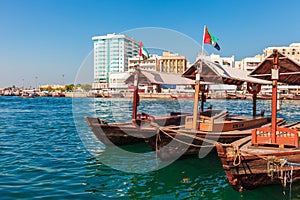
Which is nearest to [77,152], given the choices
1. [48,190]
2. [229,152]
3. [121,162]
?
[121,162]

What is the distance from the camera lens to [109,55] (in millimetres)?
138875

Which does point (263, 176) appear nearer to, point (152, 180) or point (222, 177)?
point (222, 177)

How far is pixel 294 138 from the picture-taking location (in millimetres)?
8812

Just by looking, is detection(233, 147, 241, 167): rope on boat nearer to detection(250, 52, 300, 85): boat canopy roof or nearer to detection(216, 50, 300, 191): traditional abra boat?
detection(216, 50, 300, 191): traditional abra boat

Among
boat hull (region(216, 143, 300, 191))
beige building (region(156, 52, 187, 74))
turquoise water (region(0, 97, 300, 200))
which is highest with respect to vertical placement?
beige building (region(156, 52, 187, 74))

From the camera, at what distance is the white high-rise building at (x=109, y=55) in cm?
12725

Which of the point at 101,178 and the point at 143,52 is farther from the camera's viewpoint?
the point at 143,52

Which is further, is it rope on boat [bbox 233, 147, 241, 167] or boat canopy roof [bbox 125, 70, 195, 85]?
boat canopy roof [bbox 125, 70, 195, 85]

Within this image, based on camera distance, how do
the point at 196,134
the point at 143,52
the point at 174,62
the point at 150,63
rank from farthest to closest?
the point at 174,62 < the point at 150,63 < the point at 143,52 < the point at 196,134

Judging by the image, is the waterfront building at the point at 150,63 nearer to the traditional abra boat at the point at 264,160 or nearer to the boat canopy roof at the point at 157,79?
the boat canopy roof at the point at 157,79

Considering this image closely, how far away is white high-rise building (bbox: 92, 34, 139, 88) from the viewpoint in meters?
127

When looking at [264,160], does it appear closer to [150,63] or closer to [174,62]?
[150,63]

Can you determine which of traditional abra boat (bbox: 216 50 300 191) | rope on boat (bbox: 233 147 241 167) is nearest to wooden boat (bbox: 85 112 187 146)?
traditional abra boat (bbox: 216 50 300 191)

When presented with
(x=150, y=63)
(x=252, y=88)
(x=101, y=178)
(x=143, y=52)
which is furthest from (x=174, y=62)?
(x=101, y=178)
